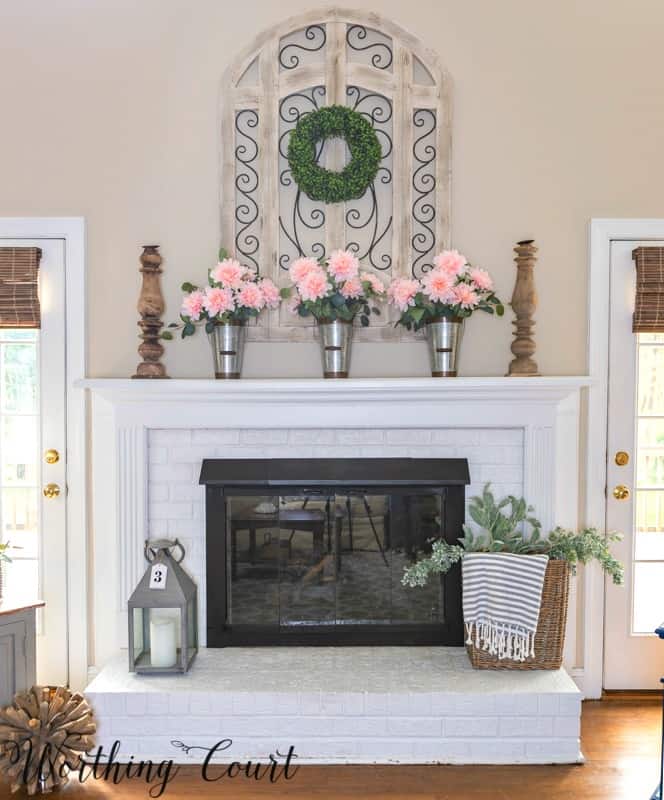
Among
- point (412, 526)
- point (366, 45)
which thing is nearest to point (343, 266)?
point (366, 45)

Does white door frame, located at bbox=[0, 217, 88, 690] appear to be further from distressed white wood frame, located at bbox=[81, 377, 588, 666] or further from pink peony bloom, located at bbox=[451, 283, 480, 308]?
pink peony bloom, located at bbox=[451, 283, 480, 308]

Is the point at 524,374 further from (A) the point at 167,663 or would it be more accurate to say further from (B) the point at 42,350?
(B) the point at 42,350

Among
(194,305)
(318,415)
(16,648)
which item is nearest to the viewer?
(16,648)

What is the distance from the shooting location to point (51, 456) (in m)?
3.05

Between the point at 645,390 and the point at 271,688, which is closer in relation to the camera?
the point at 271,688

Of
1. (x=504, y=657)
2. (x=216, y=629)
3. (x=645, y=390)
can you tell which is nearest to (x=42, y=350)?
(x=216, y=629)

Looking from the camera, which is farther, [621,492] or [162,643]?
[621,492]

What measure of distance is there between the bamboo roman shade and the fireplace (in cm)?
101

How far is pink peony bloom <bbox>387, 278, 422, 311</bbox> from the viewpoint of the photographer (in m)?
2.86

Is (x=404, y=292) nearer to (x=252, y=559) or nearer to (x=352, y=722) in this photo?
(x=252, y=559)

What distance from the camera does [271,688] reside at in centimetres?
262

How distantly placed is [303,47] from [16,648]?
257 centimetres

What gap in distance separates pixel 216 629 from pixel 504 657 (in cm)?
115

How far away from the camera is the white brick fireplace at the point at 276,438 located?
113 inches
